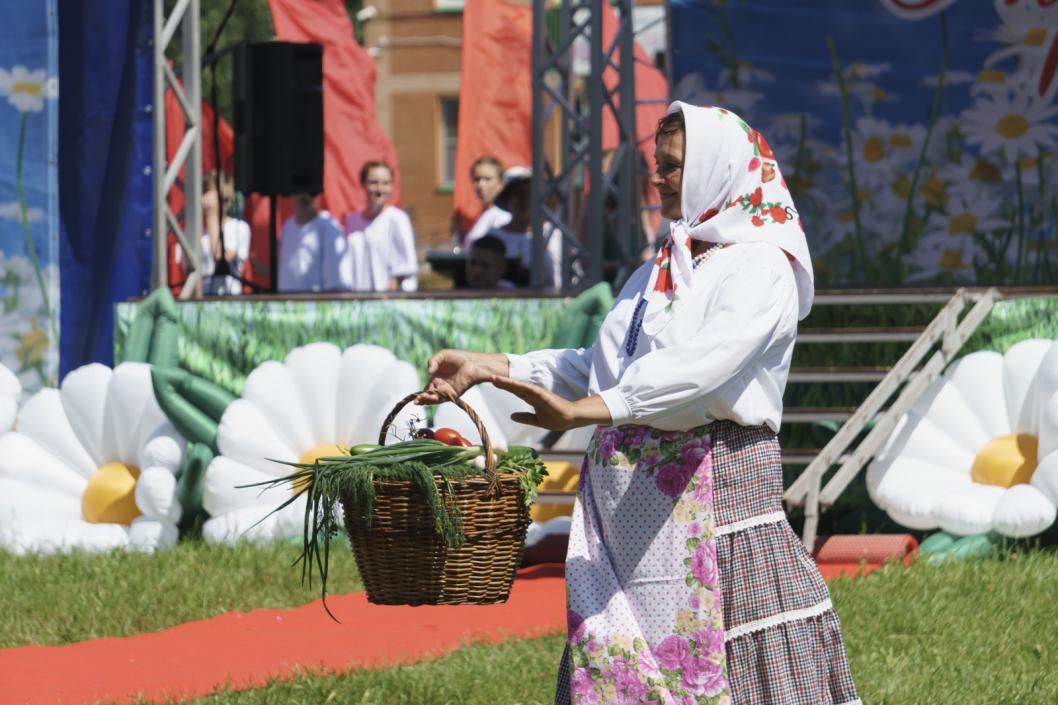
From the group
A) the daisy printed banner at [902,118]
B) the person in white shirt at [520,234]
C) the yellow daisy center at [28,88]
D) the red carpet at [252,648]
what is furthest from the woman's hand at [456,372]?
the daisy printed banner at [902,118]

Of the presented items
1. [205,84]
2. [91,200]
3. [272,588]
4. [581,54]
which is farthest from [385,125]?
[272,588]

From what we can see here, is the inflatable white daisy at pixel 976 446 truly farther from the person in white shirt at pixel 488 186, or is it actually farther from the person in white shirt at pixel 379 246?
the person in white shirt at pixel 488 186

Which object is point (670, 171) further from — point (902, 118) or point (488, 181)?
point (488, 181)

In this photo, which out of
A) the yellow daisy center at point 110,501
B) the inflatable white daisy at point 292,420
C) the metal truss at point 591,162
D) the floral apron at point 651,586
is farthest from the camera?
the metal truss at point 591,162

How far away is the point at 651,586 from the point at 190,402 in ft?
18.3

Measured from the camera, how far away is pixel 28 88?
32.2 feet

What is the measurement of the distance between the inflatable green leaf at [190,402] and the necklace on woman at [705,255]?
214 inches

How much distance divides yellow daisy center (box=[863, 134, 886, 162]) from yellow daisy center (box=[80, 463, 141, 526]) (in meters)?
5.02

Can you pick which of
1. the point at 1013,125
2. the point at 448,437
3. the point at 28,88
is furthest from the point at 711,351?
the point at 1013,125

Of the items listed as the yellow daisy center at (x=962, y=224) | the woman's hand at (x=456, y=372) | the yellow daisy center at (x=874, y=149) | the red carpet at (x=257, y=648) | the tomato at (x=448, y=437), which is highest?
the yellow daisy center at (x=874, y=149)

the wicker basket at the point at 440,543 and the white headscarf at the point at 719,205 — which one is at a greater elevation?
the white headscarf at the point at 719,205

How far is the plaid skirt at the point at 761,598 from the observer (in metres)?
3.73

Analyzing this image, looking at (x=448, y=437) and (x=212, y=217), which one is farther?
(x=212, y=217)

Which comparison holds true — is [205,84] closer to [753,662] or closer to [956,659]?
[956,659]
